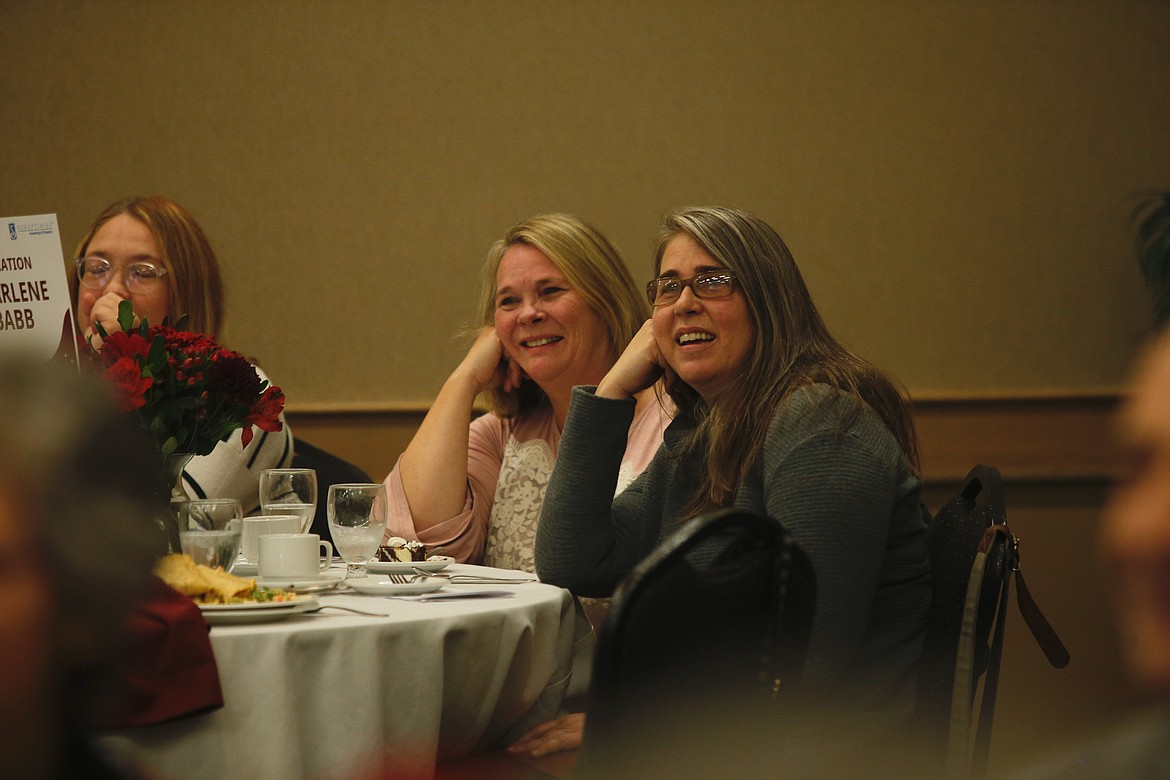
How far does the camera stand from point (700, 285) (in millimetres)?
1954

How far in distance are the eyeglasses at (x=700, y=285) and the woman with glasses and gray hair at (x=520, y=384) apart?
1.85 feet

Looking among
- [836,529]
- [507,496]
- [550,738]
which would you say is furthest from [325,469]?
[836,529]

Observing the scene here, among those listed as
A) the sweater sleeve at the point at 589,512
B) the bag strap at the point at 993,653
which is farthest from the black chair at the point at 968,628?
the sweater sleeve at the point at 589,512

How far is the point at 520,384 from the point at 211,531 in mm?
1295

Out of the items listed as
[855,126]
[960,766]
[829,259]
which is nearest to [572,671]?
[960,766]

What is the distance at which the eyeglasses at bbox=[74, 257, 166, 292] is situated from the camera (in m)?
2.82

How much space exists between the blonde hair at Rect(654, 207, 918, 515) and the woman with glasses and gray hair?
671 millimetres

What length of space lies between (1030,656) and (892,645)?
2579 millimetres

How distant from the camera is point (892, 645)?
5.51 ft

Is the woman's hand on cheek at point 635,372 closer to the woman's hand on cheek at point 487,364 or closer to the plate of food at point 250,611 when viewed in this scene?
the woman's hand on cheek at point 487,364

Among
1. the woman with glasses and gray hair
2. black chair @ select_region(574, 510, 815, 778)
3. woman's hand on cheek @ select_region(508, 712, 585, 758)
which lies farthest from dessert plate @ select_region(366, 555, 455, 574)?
black chair @ select_region(574, 510, 815, 778)

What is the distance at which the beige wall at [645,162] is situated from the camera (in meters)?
4.06

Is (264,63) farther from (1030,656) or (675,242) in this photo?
(1030,656)

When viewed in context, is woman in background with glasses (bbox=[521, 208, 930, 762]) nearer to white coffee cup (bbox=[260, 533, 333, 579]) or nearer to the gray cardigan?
the gray cardigan
